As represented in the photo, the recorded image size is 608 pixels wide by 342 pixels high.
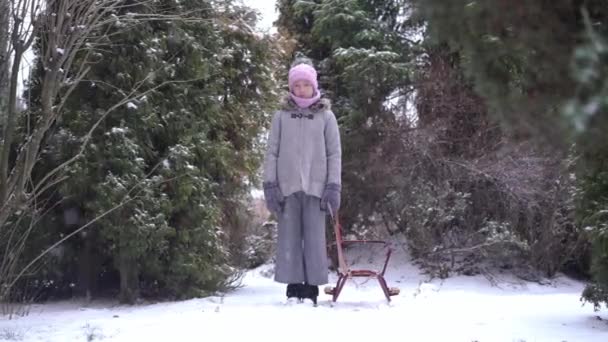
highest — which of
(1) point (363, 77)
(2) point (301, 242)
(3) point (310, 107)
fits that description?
(1) point (363, 77)

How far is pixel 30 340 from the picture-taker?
14.6ft

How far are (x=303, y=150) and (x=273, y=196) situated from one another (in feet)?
1.50

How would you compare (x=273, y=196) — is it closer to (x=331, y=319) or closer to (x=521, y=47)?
(x=331, y=319)

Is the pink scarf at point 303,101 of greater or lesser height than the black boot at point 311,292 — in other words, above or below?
above

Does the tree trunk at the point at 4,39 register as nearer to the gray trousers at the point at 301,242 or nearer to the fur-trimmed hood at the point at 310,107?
the fur-trimmed hood at the point at 310,107

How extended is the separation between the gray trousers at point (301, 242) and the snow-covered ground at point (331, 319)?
9.9 inches

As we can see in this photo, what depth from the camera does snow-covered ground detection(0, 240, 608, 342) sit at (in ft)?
15.1

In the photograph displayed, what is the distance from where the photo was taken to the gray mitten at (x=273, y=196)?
6094 millimetres

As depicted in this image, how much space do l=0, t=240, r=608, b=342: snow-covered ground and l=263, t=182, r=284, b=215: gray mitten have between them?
0.80m

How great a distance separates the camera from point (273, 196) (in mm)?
6094

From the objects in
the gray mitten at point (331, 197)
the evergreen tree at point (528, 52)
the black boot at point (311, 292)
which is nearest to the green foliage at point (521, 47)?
the evergreen tree at point (528, 52)

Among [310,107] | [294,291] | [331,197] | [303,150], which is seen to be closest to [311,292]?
[294,291]

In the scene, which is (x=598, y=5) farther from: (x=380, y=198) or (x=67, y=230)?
(x=380, y=198)

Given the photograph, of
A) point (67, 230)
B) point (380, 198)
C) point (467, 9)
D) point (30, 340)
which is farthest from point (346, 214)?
point (467, 9)
